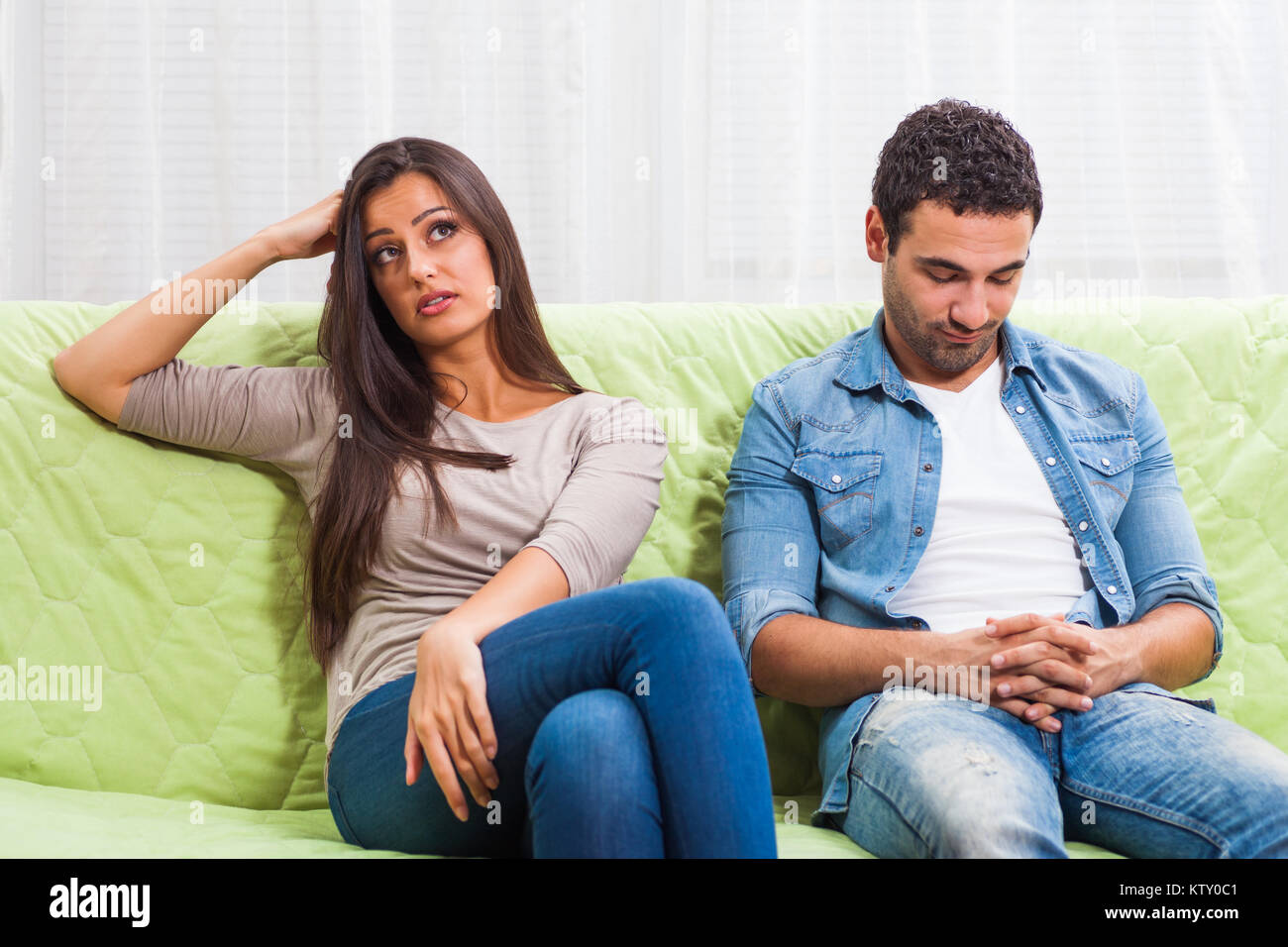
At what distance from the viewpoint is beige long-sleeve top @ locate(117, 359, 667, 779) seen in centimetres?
103

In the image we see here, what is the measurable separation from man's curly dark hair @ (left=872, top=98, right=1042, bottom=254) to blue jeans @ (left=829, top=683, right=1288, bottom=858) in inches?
20.7

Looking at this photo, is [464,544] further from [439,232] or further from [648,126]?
[648,126]

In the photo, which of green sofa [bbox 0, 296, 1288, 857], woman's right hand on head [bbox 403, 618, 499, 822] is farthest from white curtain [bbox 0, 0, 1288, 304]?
woman's right hand on head [bbox 403, 618, 499, 822]

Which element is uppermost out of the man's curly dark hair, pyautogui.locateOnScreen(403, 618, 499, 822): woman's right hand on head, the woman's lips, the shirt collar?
the man's curly dark hair

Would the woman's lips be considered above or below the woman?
above

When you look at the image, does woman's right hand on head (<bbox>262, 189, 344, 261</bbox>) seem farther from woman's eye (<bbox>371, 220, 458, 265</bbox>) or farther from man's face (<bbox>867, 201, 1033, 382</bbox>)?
man's face (<bbox>867, 201, 1033, 382</bbox>)

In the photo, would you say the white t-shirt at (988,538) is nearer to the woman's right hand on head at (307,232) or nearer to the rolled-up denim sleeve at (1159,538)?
the rolled-up denim sleeve at (1159,538)

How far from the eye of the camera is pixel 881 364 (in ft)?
4.00

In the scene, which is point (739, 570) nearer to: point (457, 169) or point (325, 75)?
point (457, 169)

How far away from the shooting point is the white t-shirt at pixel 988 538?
1107 millimetres

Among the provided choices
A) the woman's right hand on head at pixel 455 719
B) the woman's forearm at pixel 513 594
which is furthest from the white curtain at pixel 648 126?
the woman's right hand on head at pixel 455 719

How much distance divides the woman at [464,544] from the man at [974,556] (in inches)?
7.7

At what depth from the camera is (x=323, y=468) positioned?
1.13m

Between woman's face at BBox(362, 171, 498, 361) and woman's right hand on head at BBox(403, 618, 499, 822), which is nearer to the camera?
woman's right hand on head at BBox(403, 618, 499, 822)
